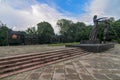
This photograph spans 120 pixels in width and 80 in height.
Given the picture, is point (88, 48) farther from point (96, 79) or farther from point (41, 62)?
point (96, 79)

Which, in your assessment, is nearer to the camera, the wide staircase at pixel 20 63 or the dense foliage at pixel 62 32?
the wide staircase at pixel 20 63

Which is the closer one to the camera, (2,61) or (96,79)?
(96,79)

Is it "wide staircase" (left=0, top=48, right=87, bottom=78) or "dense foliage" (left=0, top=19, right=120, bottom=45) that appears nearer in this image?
"wide staircase" (left=0, top=48, right=87, bottom=78)

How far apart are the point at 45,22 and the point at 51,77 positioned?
118ft

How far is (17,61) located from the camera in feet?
17.6

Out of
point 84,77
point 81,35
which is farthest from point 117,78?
point 81,35

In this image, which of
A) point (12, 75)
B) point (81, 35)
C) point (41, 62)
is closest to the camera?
point (12, 75)

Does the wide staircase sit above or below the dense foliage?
below

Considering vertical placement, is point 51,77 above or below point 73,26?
below

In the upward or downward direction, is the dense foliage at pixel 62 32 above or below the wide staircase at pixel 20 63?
above

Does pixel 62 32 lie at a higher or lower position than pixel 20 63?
higher

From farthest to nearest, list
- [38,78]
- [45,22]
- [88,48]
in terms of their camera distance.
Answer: [45,22], [88,48], [38,78]

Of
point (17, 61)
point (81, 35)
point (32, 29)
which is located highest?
point (32, 29)

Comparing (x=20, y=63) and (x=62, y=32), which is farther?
(x=62, y=32)
